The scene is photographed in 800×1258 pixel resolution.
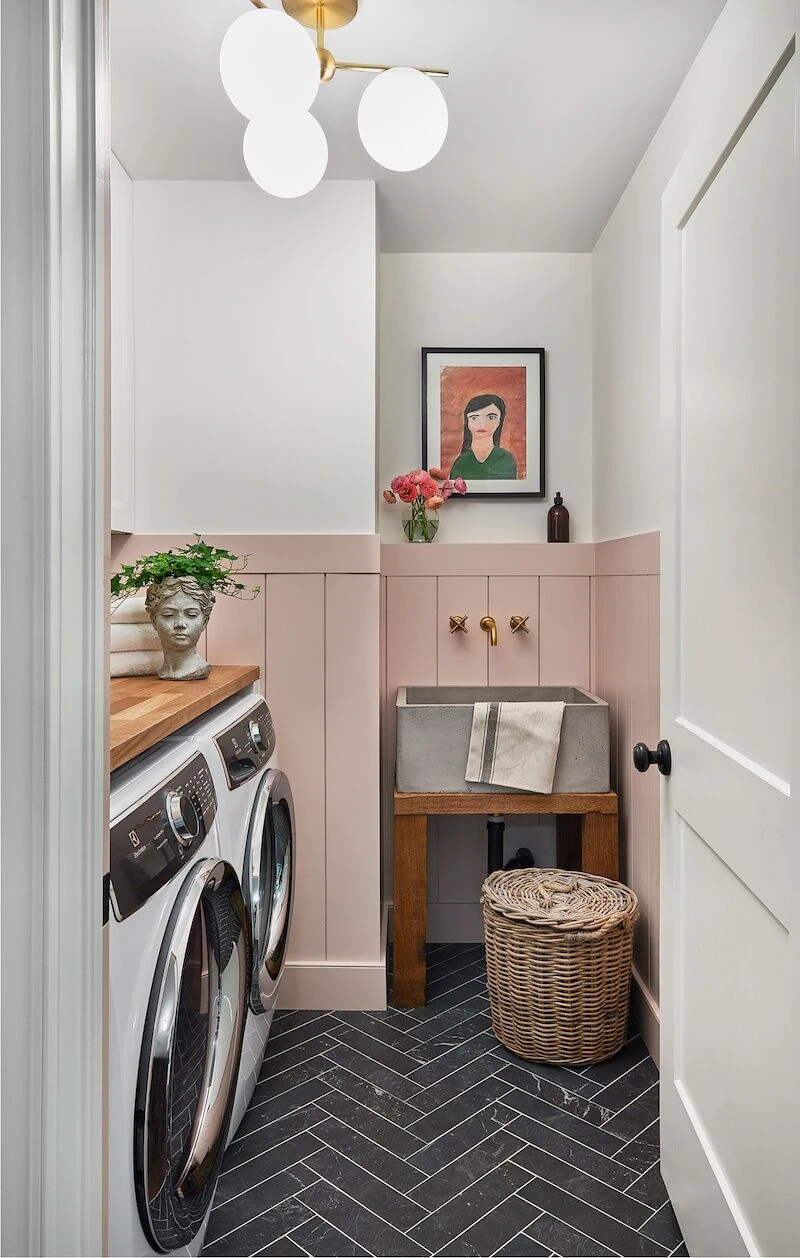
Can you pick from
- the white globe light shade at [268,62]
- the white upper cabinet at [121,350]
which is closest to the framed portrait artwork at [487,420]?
the white upper cabinet at [121,350]

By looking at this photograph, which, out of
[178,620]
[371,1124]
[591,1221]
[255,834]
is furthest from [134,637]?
[591,1221]

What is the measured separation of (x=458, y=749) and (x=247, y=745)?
0.74m

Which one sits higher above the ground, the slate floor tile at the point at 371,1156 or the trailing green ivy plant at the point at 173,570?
the trailing green ivy plant at the point at 173,570

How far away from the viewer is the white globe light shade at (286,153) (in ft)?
4.85

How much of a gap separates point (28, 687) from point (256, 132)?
51.1 inches

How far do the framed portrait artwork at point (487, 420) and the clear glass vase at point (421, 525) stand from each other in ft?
0.57

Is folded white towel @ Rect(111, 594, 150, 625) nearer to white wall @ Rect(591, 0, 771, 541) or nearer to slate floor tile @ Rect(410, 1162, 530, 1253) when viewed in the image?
white wall @ Rect(591, 0, 771, 541)

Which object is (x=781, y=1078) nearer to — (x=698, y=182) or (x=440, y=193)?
(x=698, y=182)

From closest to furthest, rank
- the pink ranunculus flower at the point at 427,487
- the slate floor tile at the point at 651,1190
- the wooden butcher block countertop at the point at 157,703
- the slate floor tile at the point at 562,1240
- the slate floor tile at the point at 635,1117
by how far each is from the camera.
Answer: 1. the wooden butcher block countertop at the point at 157,703
2. the slate floor tile at the point at 562,1240
3. the slate floor tile at the point at 651,1190
4. the slate floor tile at the point at 635,1117
5. the pink ranunculus flower at the point at 427,487

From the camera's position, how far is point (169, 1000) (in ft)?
3.23

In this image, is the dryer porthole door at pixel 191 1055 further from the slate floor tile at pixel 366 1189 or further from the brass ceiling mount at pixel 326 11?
the brass ceiling mount at pixel 326 11

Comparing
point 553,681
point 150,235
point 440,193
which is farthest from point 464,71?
point 553,681

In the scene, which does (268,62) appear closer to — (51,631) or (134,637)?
(51,631)

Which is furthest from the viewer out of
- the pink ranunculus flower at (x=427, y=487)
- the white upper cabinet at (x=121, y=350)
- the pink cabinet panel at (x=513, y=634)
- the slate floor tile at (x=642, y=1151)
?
the pink cabinet panel at (x=513, y=634)
